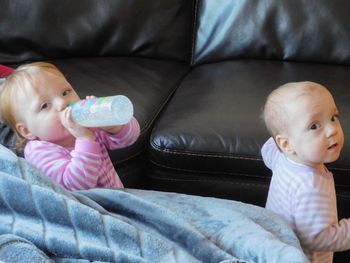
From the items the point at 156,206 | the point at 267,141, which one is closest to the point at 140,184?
the point at 267,141

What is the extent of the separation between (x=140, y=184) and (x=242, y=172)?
272 millimetres

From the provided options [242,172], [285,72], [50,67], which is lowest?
[242,172]

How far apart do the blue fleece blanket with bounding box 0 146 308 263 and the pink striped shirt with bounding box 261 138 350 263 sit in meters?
0.04

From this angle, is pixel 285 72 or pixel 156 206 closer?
pixel 156 206

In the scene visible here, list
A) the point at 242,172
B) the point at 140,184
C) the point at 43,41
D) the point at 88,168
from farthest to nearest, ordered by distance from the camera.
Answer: the point at 43,41
the point at 140,184
the point at 242,172
the point at 88,168

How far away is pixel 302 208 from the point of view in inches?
39.7

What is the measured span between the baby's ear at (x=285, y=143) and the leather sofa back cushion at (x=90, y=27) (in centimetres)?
91

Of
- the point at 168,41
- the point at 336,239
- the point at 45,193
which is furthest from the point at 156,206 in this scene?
the point at 168,41

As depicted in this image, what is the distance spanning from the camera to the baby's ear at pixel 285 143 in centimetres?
104

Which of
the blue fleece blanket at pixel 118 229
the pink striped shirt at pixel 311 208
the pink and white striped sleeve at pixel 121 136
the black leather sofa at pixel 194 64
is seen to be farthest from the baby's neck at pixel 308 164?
the pink and white striped sleeve at pixel 121 136

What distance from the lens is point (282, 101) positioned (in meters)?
1.03

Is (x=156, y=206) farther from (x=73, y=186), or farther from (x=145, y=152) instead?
(x=145, y=152)

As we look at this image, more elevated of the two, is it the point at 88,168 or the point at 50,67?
the point at 50,67

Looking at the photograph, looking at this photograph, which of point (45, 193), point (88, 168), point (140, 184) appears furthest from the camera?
point (140, 184)
